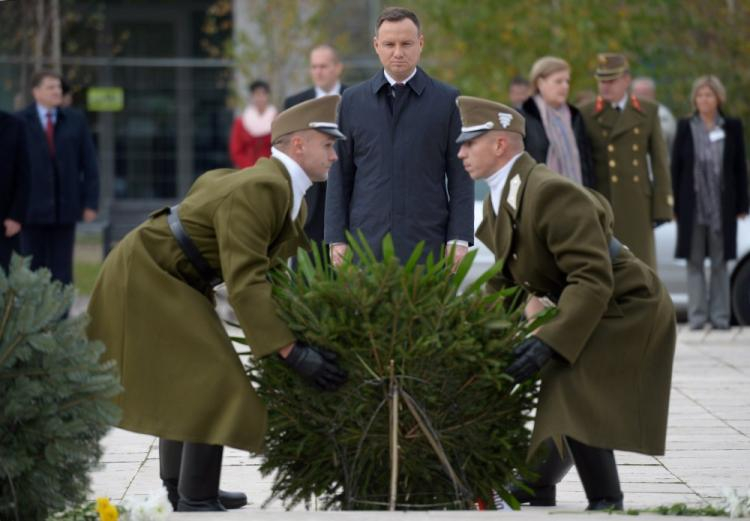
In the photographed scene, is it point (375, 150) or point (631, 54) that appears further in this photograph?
point (631, 54)

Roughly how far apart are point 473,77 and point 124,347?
637 inches

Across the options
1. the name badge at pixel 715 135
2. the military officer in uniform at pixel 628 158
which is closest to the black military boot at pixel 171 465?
the military officer in uniform at pixel 628 158

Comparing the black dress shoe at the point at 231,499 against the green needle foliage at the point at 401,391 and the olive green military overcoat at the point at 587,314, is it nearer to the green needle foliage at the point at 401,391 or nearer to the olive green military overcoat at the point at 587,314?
the green needle foliage at the point at 401,391

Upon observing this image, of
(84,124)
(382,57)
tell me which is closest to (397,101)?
(382,57)

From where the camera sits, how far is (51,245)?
14.1 meters

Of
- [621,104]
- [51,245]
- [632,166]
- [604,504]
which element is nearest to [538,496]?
[604,504]

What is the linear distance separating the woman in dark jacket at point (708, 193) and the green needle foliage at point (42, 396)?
33.1 feet

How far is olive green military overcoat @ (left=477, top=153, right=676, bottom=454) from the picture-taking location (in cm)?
587

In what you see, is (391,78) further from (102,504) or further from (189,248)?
(102,504)

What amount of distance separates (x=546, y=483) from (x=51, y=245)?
8260 mm

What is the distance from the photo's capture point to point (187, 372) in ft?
19.9

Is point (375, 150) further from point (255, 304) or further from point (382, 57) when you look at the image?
point (255, 304)

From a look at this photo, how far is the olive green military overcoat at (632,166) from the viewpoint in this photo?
39.9ft

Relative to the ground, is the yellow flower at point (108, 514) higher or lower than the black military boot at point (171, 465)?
higher
